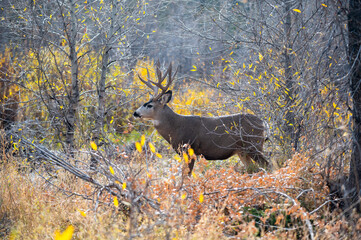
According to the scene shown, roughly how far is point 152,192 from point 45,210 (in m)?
1.35

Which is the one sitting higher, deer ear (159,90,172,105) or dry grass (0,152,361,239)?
deer ear (159,90,172,105)

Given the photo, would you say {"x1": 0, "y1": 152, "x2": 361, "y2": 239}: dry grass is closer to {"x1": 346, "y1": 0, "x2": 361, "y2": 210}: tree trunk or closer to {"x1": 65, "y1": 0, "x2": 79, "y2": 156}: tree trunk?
Result: {"x1": 346, "y1": 0, "x2": 361, "y2": 210}: tree trunk

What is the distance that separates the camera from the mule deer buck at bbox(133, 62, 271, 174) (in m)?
8.02

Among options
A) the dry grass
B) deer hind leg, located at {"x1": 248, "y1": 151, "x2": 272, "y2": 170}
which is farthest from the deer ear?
the dry grass

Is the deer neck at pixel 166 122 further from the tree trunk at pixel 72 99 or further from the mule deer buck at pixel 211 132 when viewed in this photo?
the tree trunk at pixel 72 99

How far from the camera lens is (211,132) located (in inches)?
316

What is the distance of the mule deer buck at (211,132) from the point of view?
8.02 m

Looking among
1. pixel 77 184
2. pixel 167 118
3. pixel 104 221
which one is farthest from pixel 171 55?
pixel 104 221

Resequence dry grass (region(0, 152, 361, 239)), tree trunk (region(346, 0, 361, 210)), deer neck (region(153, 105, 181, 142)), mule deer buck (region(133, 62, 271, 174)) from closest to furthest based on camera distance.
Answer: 1. dry grass (region(0, 152, 361, 239))
2. tree trunk (region(346, 0, 361, 210))
3. mule deer buck (region(133, 62, 271, 174))
4. deer neck (region(153, 105, 181, 142))

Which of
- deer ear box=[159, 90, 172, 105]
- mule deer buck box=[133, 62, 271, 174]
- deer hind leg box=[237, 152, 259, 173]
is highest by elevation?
deer ear box=[159, 90, 172, 105]

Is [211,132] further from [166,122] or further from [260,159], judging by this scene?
[166,122]

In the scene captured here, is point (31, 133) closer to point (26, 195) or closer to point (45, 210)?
point (26, 195)

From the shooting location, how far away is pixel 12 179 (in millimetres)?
6352

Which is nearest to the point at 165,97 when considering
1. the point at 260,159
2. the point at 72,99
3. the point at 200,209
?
the point at 72,99
